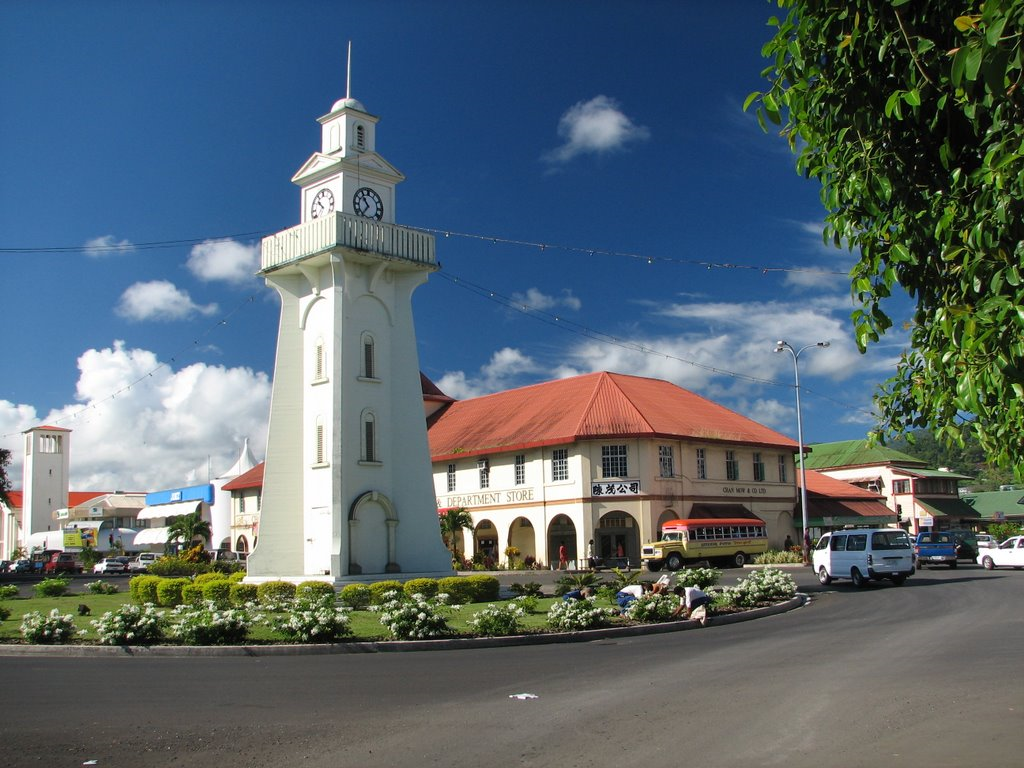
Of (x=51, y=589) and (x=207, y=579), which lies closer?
(x=207, y=579)

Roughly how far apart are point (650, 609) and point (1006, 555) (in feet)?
86.3

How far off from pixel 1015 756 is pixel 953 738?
0.70 meters

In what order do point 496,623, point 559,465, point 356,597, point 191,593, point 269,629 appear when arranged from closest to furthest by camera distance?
point 496,623
point 269,629
point 356,597
point 191,593
point 559,465

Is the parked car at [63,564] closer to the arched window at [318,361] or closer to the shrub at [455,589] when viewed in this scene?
the arched window at [318,361]

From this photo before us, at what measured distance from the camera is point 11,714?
32.2ft

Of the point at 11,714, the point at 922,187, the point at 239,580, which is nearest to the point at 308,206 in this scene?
the point at 239,580

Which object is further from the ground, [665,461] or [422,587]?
[665,461]

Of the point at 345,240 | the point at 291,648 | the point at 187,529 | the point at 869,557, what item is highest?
the point at 345,240

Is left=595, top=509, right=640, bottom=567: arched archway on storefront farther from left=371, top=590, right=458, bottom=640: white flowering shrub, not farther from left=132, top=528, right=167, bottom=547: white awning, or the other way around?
left=132, top=528, right=167, bottom=547: white awning

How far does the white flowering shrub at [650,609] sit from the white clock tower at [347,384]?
11725mm

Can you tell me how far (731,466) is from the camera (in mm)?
51531

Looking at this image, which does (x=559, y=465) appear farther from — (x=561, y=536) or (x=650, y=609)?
(x=650, y=609)

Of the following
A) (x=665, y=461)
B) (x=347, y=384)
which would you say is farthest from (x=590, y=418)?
(x=347, y=384)

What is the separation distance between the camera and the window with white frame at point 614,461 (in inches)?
1844
